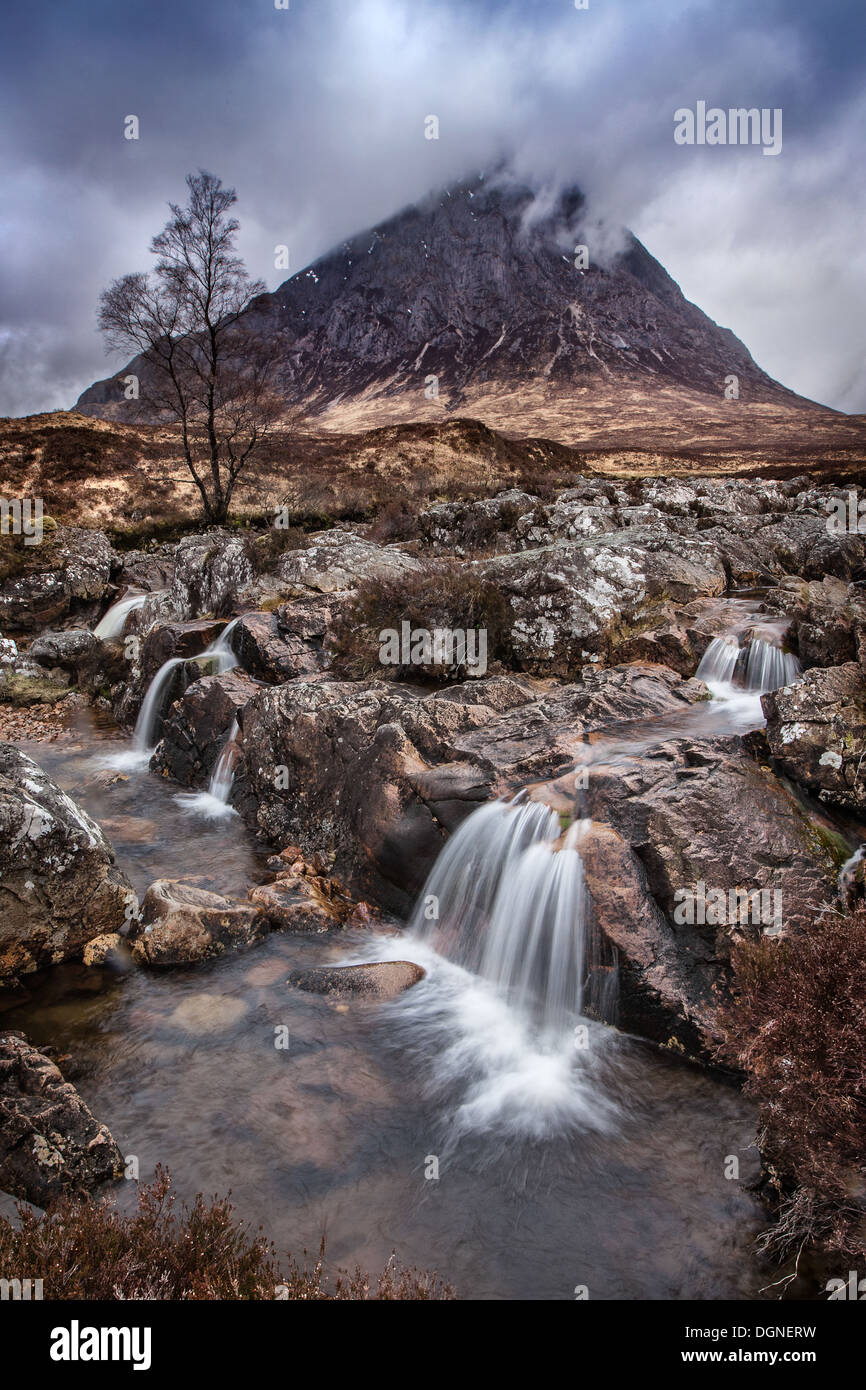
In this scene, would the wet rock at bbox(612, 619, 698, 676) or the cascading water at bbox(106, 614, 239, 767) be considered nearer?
the wet rock at bbox(612, 619, 698, 676)

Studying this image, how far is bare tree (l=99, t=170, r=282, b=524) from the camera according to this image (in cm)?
2255

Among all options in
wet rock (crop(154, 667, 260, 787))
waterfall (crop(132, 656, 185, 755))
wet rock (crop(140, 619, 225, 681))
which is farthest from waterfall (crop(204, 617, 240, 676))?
wet rock (crop(154, 667, 260, 787))

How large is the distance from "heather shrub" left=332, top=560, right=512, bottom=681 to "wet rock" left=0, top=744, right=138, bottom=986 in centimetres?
613

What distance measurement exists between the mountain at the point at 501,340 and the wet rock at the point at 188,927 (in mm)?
100064

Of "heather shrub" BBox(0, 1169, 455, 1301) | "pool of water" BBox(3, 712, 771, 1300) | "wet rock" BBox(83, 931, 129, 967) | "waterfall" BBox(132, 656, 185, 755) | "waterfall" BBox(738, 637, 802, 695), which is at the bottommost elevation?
"pool of water" BBox(3, 712, 771, 1300)

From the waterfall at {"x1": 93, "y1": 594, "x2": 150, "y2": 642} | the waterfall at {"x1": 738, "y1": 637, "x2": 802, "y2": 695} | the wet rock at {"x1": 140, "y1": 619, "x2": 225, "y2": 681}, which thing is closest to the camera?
the waterfall at {"x1": 738, "y1": 637, "x2": 802, "y2": 695}

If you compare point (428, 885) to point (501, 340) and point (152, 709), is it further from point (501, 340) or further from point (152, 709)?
point (501, 340)

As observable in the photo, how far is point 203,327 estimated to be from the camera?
81.9ft

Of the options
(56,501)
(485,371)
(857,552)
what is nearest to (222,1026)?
(857,552)

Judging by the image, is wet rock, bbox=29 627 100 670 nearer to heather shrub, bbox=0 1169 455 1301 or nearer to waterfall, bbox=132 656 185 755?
waterfall, bbox=132 656 185 755

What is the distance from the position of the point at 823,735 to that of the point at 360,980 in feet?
18.2

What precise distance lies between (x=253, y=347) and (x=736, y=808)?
2637 centimetres

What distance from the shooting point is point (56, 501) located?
31859mm

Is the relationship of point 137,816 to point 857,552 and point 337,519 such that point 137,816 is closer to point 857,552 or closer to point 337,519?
point 857,552
